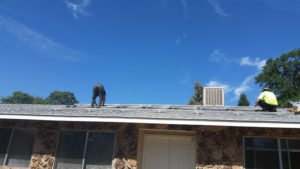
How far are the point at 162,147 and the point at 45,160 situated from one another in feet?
Answer: 11.8

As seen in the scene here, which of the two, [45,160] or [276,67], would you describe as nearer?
[45,160]

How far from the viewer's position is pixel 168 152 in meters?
7.19

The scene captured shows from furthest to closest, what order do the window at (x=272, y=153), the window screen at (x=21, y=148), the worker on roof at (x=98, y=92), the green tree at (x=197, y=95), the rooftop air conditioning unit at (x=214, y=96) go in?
the green tree at (x=197, y=95) → the rooftop air conditioning unit at (x=214, y=96) → the worker on roof at (x=98, y=92) → the window screen at (x=21, y=148) → the window at (x=272, y=153)

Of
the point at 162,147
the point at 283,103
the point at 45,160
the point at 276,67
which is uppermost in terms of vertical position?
the point at 276,67

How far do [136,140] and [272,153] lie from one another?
3658mm

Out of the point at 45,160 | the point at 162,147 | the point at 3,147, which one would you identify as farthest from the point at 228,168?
the point at 3,147

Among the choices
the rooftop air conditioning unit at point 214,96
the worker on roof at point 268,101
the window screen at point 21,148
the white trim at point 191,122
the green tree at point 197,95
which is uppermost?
the green tree at point 197,95

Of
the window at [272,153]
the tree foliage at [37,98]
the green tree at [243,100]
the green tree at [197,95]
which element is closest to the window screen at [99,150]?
the window at [272,153]

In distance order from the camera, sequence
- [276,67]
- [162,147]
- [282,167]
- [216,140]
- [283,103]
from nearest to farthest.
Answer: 1. [282,167]
2. [216,140]
3. [162,147]
4. [283,103]
5. [276,67]

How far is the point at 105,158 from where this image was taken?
647 centimetres

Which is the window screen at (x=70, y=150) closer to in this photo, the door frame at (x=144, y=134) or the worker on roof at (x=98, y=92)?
the door frame at (x=144, y=134)

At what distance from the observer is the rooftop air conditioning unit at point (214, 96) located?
34.4ft

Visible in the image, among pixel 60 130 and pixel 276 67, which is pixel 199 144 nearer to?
pixel 60 130

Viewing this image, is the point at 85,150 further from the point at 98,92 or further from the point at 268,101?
the point at 268,101
